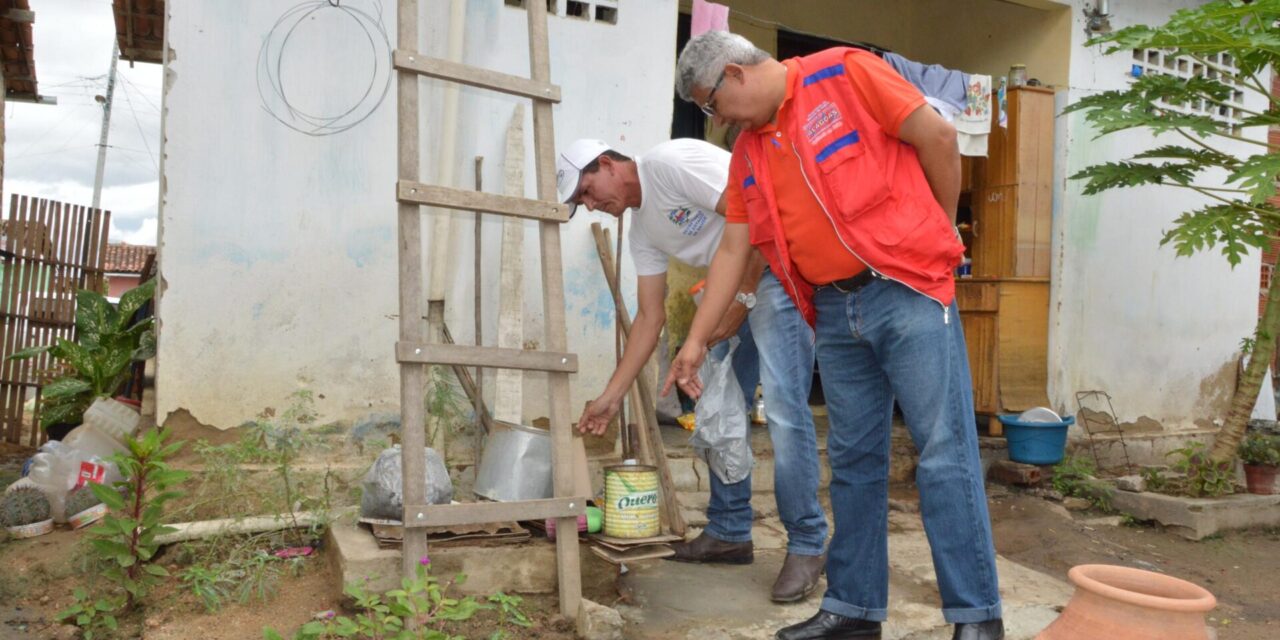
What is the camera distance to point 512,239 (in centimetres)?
441

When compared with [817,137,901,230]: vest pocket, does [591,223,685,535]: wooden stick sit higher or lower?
lower

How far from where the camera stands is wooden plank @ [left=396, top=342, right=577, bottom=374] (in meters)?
2.88

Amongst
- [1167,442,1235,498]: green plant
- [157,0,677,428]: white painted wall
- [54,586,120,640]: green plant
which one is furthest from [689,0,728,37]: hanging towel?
[54,586,120,640]: green plant

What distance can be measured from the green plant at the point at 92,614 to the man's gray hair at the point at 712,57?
247 centimetres

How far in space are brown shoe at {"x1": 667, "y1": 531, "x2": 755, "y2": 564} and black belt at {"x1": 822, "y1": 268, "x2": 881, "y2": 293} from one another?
1416mm

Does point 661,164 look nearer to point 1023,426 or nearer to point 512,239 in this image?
point 512,239

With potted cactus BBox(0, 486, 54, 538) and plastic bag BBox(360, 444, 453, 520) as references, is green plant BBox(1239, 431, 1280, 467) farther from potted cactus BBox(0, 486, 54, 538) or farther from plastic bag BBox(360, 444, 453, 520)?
potted cactus BBox(0, 486, 54, 538)

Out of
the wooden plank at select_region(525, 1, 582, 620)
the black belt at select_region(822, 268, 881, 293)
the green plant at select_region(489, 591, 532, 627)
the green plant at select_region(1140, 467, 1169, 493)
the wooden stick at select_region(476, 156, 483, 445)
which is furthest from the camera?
the green plant at select_region(1140, 467, 1169, 493)

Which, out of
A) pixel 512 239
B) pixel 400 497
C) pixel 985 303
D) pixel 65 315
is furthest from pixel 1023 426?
pixel 65 315

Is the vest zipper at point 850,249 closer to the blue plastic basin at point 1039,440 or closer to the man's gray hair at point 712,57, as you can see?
the man's gray hair at point 712,57

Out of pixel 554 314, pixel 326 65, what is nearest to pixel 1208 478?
pixel 554 314

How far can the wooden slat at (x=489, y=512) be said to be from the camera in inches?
113

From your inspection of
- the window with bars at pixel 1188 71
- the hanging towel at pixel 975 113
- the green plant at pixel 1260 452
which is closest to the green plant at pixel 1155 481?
the green plant at pixel 1260 452

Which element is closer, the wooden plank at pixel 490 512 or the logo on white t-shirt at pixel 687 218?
the wooden plank at pixel 490 512
